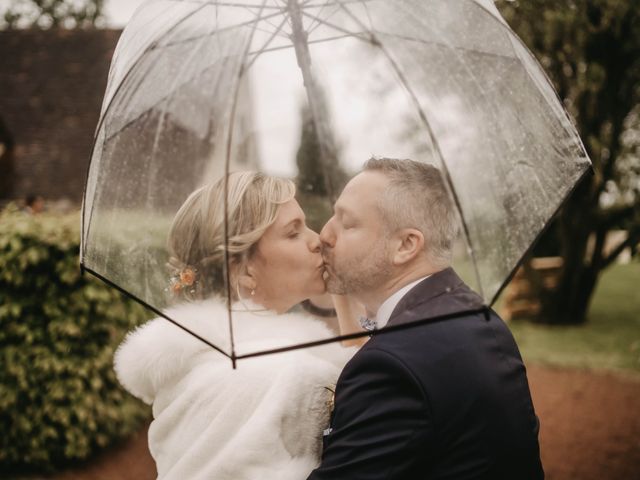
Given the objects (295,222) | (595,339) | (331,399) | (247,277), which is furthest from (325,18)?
(595,339)

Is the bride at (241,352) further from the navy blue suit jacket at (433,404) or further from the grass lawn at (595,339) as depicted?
the grass lawn at (595,339)

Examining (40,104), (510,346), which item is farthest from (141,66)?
(40,104)

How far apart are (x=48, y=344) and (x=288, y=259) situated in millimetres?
4276

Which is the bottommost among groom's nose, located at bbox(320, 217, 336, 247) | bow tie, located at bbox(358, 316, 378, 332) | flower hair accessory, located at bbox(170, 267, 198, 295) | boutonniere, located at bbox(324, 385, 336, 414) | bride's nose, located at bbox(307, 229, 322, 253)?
boutonniere, located at bbox(324, 385, 336, 414)

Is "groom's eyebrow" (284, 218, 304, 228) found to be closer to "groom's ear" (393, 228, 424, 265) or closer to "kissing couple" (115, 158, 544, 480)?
"kissing couple" (115, 158, 544, 480)

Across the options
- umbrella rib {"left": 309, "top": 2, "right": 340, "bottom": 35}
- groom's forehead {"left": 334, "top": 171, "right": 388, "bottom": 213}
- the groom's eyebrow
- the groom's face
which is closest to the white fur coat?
the groom's face

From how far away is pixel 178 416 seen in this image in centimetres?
216

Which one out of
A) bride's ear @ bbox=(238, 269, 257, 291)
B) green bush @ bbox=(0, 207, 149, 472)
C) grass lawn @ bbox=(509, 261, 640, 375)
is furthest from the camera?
grass lawn @ bbox=(509, 261, 640, 375)

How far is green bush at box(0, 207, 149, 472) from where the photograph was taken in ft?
17.9

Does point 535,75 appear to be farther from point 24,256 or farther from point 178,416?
point 24,256

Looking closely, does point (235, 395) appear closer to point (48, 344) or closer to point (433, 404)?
point (433, 404)

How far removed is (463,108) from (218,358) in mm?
1291

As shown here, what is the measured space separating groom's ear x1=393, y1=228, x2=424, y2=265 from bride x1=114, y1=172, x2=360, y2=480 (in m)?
0.33

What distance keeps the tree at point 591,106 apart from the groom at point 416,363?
5.07 metres
